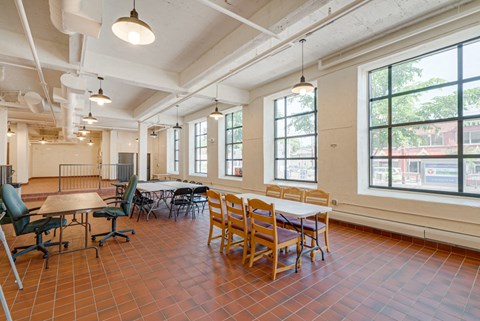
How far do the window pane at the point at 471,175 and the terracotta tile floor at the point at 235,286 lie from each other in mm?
1058

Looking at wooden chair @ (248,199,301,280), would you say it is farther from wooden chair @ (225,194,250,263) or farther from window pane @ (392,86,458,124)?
window pane @ (392,86,458,124)

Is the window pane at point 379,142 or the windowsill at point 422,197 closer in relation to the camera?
the windowsill at point 422,197

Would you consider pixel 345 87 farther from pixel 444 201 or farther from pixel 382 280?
pixel 382 280

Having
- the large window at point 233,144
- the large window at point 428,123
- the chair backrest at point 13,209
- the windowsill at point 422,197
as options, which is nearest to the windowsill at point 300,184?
the windowsill at point 422,197

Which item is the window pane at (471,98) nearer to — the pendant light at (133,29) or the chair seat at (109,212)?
the pendant light at (133,29)

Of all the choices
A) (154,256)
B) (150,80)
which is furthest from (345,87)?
(154,256)

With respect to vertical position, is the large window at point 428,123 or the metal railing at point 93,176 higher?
the large window at point 428,123

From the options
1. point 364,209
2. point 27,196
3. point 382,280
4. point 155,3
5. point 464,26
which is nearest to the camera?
point 382,280

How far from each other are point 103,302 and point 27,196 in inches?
300

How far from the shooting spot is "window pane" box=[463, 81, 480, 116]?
133 inches

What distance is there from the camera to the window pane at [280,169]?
645cm

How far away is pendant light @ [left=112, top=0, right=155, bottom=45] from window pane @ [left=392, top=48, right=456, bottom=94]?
4400mm

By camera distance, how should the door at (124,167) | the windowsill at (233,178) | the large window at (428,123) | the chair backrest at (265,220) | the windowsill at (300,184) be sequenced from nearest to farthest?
the chair backrest at (265,220)
the large window at (428,123)
the windowsill at (300,184)
the windowsill at (233,178)
the door at (124,167)

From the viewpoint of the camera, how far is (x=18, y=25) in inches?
133
